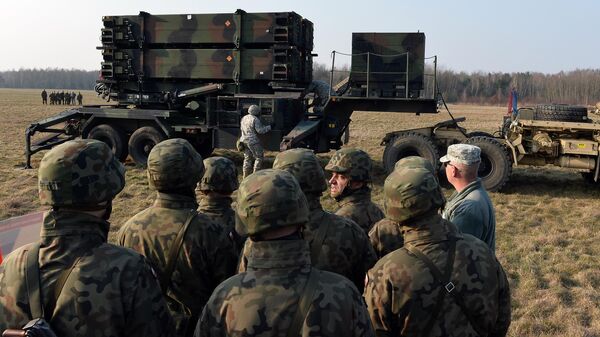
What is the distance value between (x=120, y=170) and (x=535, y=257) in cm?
536

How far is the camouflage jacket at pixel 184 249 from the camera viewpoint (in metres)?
2.78

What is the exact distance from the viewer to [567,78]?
262 feet

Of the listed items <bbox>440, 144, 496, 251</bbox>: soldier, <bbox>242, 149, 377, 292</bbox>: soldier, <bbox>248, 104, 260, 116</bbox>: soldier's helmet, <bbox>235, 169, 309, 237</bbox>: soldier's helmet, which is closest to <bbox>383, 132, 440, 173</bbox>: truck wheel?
<bbox>248, 104, 260, 116</bbox>: soldier's helmet

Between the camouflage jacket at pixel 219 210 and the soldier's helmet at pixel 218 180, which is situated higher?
the soldier's helmet at pixel 218 180

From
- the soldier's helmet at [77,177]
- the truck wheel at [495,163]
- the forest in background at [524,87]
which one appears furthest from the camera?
the forest in background at [524,87]

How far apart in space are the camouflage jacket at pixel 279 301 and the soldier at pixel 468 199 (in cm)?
157

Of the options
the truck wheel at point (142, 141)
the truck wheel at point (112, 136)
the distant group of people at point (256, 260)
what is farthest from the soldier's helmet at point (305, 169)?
the truck wheel at point (112, 136)

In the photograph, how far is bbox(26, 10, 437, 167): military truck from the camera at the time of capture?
10391mm

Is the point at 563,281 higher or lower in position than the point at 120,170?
lower

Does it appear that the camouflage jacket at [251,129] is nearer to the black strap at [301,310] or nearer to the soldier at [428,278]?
the soldier at [428,278]

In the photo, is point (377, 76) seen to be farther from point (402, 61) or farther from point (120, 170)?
point (120, 170)

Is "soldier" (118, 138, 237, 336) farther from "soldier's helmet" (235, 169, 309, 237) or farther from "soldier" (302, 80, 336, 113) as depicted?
"soldier" (302, 80, 336, 113)

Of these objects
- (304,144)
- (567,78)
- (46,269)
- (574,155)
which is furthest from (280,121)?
(567,78)

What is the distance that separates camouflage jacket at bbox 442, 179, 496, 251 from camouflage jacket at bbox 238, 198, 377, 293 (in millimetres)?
716
